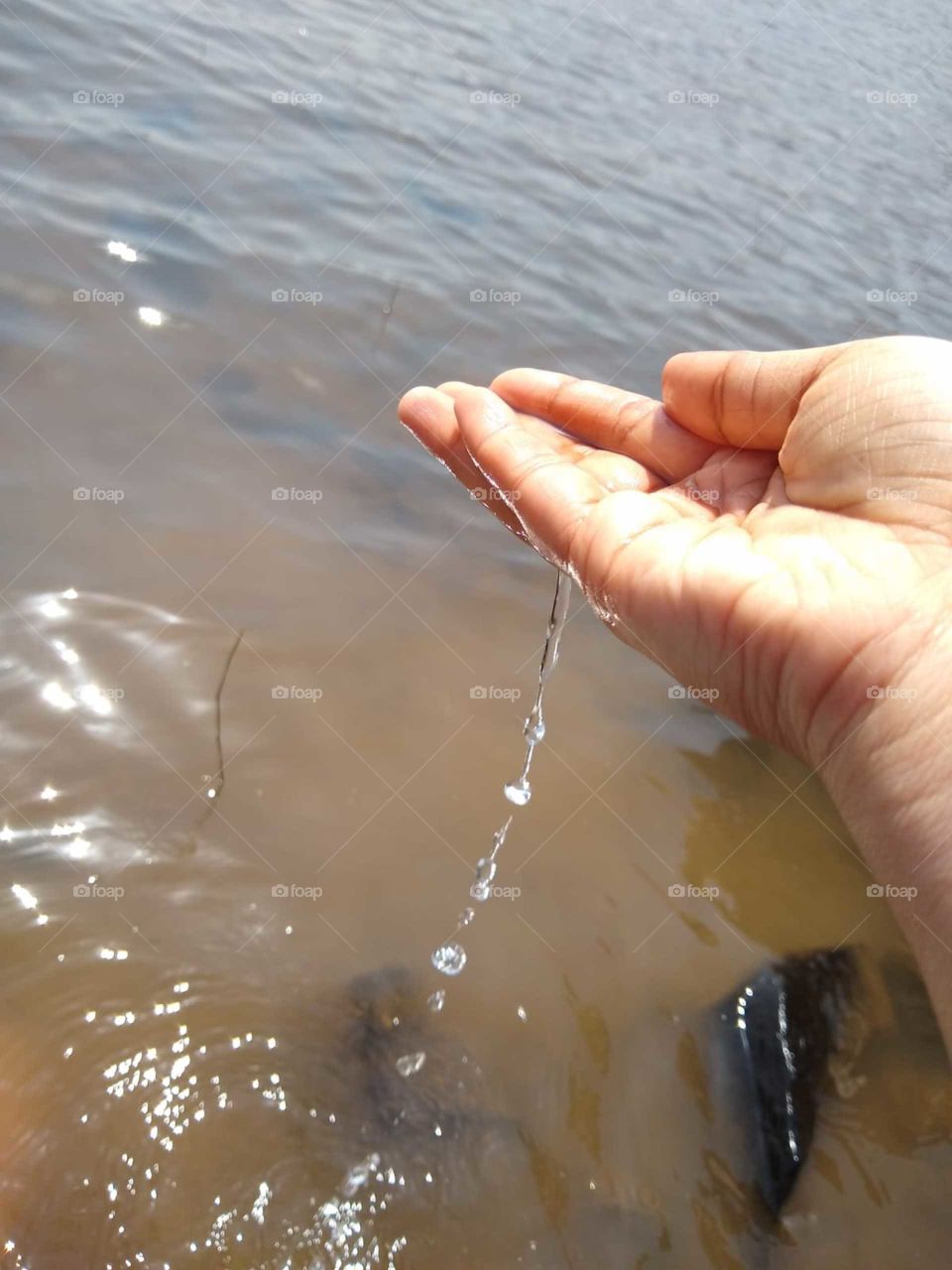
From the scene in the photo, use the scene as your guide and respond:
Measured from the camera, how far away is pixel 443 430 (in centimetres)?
321

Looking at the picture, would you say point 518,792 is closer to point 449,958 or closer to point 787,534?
point 449,958

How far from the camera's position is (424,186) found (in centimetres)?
686

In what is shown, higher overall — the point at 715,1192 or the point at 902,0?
the point at 902,0

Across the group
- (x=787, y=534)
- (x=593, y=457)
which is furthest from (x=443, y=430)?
(x=787, y=534)

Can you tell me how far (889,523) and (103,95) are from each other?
20.1ft

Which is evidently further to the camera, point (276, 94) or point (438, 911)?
point (276, 94)

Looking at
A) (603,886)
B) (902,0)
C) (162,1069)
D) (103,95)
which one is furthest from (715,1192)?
(902,0)

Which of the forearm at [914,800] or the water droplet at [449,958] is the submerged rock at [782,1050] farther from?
the forearm at [914,800]

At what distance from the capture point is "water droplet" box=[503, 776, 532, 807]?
3.51m

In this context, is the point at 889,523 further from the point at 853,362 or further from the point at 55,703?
the point at 55,703

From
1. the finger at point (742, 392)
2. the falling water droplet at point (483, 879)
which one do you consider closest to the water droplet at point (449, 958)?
the falling water droplet at point (483, 879)

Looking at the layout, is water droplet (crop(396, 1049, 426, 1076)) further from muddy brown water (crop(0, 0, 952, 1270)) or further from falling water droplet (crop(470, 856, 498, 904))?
falling water droplet (crop(470, 856, 498, 904))

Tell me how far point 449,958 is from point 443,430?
1637 mm

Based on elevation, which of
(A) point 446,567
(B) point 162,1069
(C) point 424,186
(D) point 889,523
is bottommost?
(B) point 162,1069
